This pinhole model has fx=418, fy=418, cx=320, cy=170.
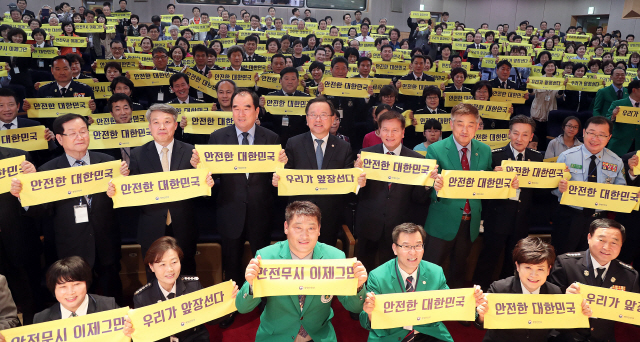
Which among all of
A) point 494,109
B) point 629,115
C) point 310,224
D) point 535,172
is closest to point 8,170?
point 310,224

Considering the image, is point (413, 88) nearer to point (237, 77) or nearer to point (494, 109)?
point (494, 109)

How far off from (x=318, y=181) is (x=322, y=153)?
409 mm

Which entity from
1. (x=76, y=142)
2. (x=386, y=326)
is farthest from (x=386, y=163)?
(x=76, y=142)

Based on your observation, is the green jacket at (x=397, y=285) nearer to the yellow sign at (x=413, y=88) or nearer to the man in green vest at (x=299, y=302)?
the man in green vest at (x=299, y=302)

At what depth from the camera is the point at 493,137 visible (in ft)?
19.1

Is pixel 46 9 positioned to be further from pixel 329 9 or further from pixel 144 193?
pixel 144 193

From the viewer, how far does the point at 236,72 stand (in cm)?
716

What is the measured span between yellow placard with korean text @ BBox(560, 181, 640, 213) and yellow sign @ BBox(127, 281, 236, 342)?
11.7 feet

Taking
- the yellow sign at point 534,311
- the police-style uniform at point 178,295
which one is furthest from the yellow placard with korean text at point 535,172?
the police-style uniform at point 178,295

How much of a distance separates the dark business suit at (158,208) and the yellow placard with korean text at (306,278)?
57.0 inches

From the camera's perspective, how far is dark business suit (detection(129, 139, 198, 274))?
12.6 feet

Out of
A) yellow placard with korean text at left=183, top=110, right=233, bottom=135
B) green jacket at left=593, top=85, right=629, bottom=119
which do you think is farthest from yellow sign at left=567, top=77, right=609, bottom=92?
yellow placard with korean text at left=183, top=110, right=233, bottom=135

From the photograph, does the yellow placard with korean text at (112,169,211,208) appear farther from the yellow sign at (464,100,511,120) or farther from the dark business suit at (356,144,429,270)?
the yellow sign at (464,100,511,120)

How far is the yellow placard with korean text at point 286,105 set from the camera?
241 inches
